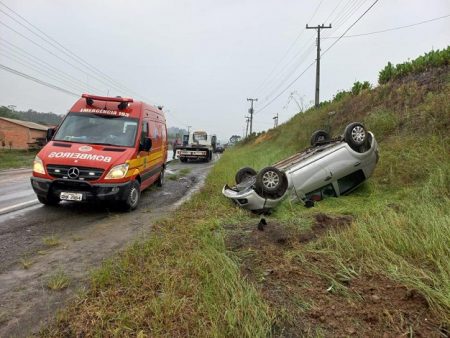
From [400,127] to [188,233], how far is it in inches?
309

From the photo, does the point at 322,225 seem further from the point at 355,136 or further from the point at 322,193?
the point at 355,136

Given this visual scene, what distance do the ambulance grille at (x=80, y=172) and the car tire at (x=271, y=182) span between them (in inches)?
117

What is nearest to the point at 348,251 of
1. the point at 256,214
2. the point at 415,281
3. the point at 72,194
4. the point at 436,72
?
the point at 415,281

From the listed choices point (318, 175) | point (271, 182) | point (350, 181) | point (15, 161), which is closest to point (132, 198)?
point (271, 182)

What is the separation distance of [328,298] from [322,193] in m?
4.80

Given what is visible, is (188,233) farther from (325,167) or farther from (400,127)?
(400,127)

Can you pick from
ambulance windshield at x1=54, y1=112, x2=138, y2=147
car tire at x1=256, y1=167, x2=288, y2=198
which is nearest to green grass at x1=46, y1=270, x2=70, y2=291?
car tire at x1=256, y1=167, x2=288, y2=198

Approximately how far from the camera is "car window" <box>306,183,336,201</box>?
762cm

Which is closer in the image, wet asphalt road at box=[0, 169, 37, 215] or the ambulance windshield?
wet asphalt road at box=[0, 169, 37, 215]

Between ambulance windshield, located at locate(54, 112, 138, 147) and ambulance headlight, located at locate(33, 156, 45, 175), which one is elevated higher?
ambulance windshield, located at locate(54, 112, 138, 147)

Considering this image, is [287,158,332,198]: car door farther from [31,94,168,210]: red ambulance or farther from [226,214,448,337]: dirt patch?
[31,94,168,210]: red ambulance

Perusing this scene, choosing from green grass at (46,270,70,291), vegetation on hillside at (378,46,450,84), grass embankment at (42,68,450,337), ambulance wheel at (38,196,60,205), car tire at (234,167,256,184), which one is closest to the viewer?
grass embankment at (42,68,450,337)

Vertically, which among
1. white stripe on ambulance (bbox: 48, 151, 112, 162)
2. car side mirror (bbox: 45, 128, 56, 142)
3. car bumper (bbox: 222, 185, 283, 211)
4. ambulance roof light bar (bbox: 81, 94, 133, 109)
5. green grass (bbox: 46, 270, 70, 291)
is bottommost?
green grass (bbox: 46, 270, 70, 291)

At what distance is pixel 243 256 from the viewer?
420cm
